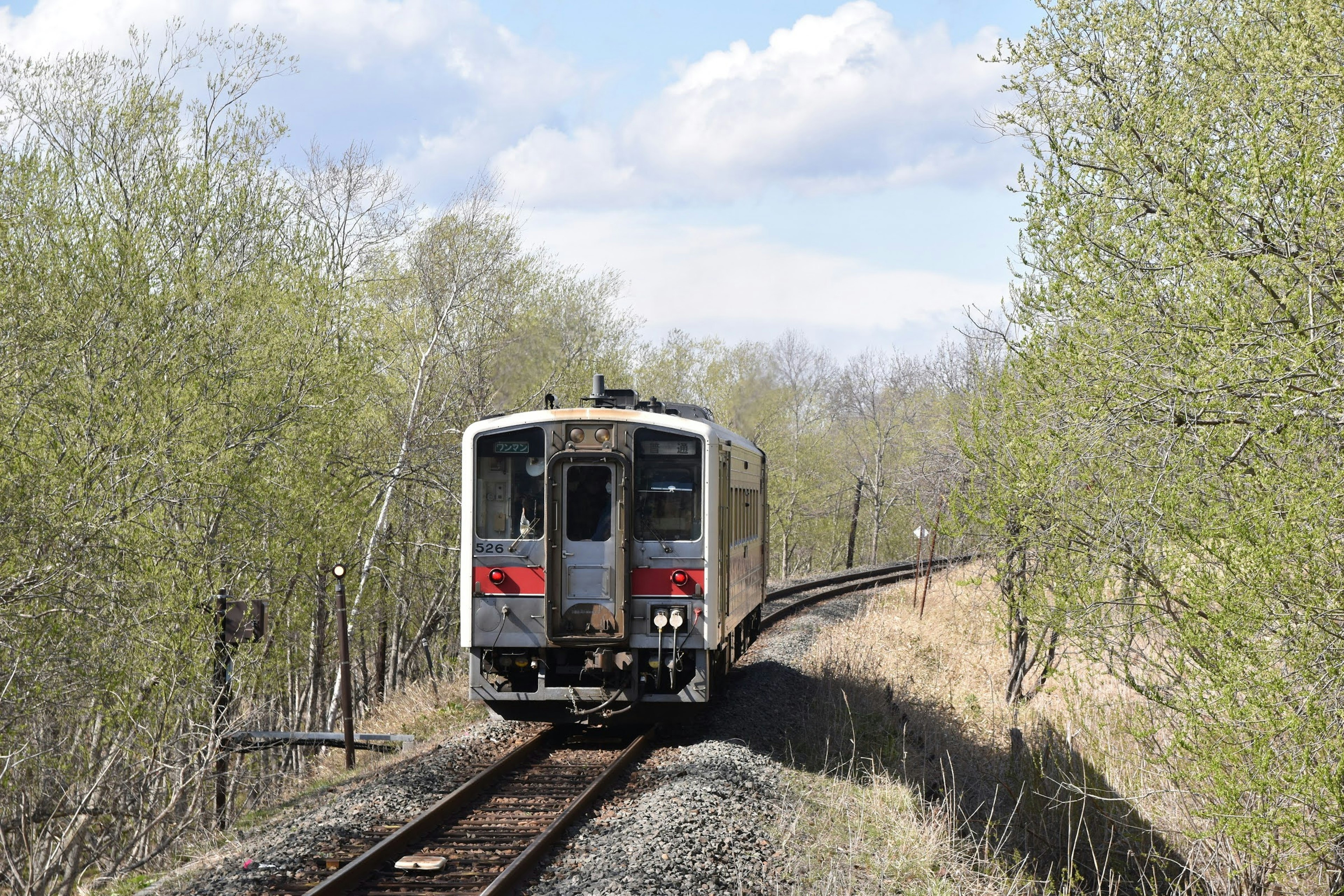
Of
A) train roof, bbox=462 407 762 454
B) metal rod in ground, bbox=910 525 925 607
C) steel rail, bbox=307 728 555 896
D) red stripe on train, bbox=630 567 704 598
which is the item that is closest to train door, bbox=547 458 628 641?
red stripe on train, bbox=630 567 704 598

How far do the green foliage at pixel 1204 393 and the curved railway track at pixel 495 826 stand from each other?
13.0 feet

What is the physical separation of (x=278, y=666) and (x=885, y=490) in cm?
3549

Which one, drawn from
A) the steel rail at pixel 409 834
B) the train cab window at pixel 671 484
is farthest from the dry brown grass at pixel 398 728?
the train cab window at pixel 671 484

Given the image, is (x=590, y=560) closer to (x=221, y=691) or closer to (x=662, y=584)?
(x=662, y=584)

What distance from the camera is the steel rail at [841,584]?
22.0 m

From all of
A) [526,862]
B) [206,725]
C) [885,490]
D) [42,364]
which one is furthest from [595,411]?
[885,490]

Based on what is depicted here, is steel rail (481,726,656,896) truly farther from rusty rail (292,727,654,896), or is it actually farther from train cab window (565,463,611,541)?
train cab window (565,463,611,541)

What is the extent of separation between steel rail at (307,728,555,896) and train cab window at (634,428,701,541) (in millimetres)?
2359

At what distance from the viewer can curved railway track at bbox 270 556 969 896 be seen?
632 centimetres

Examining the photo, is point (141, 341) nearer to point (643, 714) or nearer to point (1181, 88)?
point (643, 714)

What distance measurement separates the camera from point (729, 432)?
11453 millimetres

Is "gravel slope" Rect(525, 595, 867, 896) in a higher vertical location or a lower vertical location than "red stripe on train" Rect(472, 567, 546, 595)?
lower

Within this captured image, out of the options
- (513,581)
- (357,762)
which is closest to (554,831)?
(513,581)

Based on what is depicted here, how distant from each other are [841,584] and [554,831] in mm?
22537
